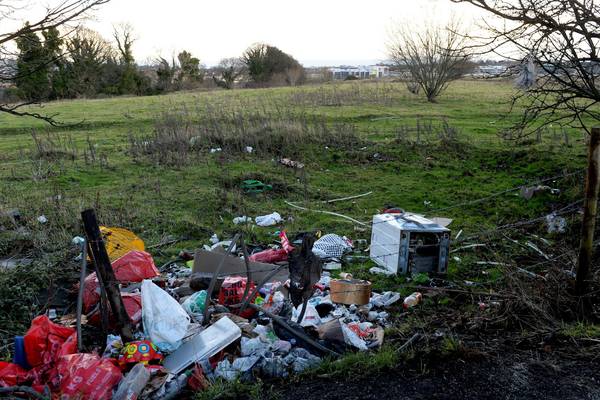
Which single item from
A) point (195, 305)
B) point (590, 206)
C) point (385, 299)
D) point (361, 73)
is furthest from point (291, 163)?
point (361, 73)

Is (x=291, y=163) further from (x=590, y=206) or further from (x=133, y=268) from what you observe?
(x=590, y=206)

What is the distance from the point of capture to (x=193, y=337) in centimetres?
433

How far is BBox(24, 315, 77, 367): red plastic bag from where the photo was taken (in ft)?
→ 13.4

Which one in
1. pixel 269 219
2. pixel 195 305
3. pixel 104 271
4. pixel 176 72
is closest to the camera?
pixel 104 271

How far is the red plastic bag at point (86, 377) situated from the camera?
3646 millimetres

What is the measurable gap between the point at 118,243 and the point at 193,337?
262 centimetres

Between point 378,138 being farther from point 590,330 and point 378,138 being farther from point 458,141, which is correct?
point 590,330

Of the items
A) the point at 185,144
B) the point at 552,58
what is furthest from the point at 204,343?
the point at 185,144

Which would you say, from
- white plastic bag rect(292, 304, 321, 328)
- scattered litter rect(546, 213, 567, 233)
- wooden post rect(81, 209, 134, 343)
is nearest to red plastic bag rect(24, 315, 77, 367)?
wooden post rect(81, 209, 134, 343)

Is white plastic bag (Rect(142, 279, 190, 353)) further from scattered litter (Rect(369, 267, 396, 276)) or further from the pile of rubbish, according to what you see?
scattered litter (Rect(369, 267, 396, 276))

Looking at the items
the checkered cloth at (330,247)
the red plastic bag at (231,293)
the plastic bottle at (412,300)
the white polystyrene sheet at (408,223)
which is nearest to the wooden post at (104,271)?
the red plastic bag at (231,293)

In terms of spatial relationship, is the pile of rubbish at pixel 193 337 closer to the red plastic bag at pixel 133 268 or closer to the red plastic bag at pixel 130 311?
the red plastic bag at pixel 130 311

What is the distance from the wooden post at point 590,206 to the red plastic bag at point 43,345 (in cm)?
415

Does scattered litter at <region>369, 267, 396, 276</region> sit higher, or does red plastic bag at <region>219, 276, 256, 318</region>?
red plastic bag at <region>219, 276, 256, 318</region>
